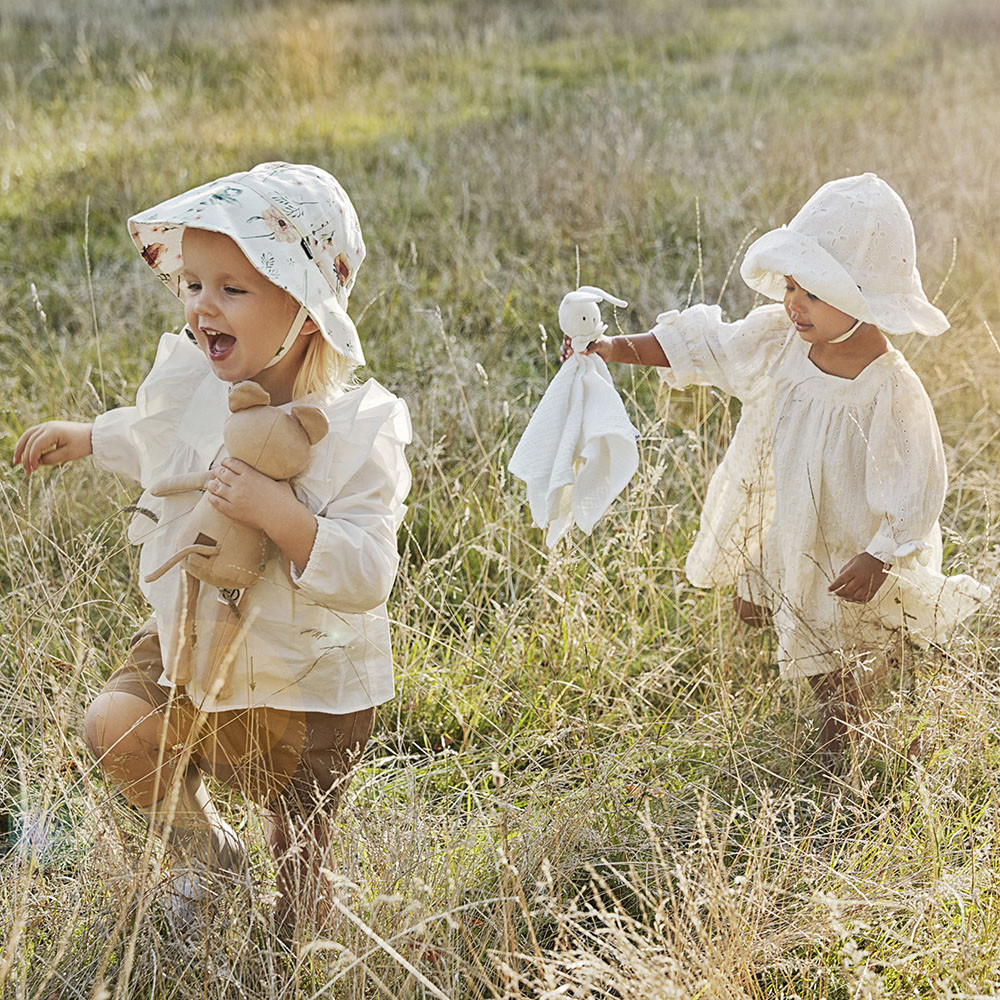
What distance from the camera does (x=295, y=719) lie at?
6.93 ft

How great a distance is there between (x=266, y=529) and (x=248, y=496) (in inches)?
2.4

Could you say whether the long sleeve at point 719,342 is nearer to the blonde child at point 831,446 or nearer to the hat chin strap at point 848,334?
the blonde child at point 831,446

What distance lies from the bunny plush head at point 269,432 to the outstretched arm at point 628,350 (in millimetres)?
687

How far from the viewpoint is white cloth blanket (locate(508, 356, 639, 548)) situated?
229cm

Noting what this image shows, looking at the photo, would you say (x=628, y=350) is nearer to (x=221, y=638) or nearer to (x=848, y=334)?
(x=848, y=334)

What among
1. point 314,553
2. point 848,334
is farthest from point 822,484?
point 314,553

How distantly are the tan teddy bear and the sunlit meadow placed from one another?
Result: 0.28 meters

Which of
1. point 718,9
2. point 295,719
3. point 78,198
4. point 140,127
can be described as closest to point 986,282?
point 295,719

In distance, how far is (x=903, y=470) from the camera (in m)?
2.38

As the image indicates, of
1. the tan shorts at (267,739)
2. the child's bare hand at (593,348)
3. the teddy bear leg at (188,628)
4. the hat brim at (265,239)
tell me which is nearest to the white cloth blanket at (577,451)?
the child's bare hand at (593,348)

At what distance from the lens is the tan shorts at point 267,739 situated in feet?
6.89

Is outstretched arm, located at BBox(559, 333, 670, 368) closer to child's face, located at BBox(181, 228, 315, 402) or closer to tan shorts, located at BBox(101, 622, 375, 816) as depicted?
child's face, located at BBox(181, 228, 315, 402)

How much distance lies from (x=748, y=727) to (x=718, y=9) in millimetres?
10004

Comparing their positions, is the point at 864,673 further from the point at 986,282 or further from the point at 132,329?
the point at 132,329
